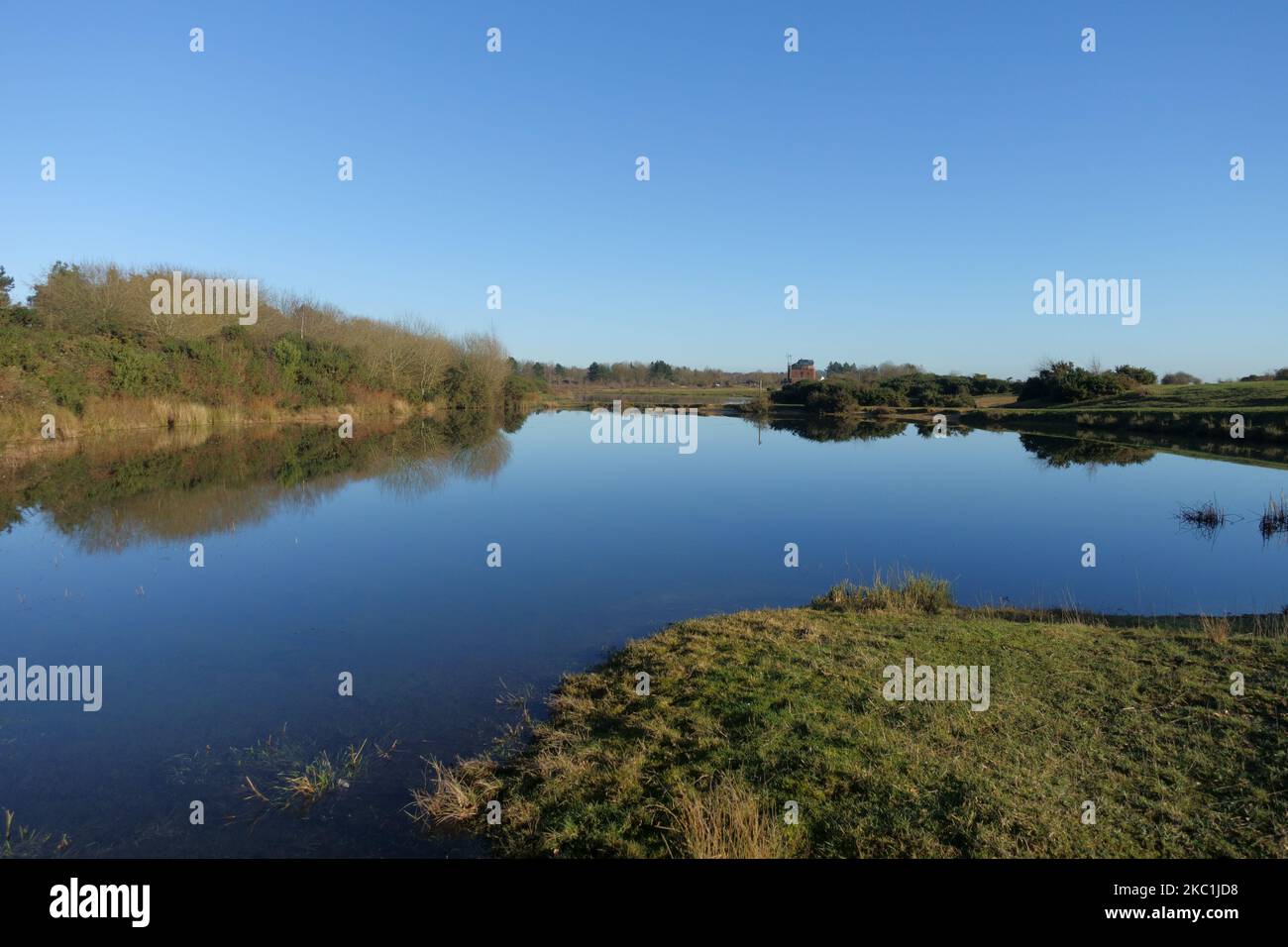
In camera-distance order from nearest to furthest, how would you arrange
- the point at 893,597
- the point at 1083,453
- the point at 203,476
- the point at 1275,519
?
the point at 893,597, the point at 1275,519, the point at 203,476, the point at 1083,453

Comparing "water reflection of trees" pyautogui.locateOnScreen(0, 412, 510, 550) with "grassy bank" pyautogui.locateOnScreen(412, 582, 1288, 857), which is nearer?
"grassy bank" pyautogui.locateOnScreen(412, 582, 1288, 857)

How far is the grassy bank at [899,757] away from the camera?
3.86 metres

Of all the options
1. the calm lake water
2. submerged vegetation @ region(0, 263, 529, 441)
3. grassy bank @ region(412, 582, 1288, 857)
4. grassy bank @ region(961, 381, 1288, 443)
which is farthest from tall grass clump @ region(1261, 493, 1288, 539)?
submerged vegetation @ region(0, 263, 529, 441)

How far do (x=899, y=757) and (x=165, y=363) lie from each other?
38072mm

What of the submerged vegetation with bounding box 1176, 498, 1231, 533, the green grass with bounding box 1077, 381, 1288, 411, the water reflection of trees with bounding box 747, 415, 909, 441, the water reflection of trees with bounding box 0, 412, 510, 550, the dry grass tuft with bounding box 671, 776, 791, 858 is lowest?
the dry grass tuft with bounding box 671, 776, 791, 858

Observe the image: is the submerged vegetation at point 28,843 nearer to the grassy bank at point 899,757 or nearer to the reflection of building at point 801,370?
the grassy bank at point 899,757

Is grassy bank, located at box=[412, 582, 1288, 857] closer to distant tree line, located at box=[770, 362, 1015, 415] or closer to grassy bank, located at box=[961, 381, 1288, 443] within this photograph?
grassy bank, located at box=[961, 381, 1288, 443]

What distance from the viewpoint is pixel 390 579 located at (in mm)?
11359

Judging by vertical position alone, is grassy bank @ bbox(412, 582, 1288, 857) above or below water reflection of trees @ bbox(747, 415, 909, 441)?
below

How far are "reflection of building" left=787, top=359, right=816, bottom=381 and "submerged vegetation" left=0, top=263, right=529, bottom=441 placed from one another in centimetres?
6660

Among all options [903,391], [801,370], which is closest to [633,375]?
[801,370]

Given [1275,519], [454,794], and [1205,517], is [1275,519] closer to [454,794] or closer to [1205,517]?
[1205,517]

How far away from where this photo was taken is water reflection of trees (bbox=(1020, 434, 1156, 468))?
27.1 m

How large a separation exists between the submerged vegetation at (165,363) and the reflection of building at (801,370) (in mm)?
66600
